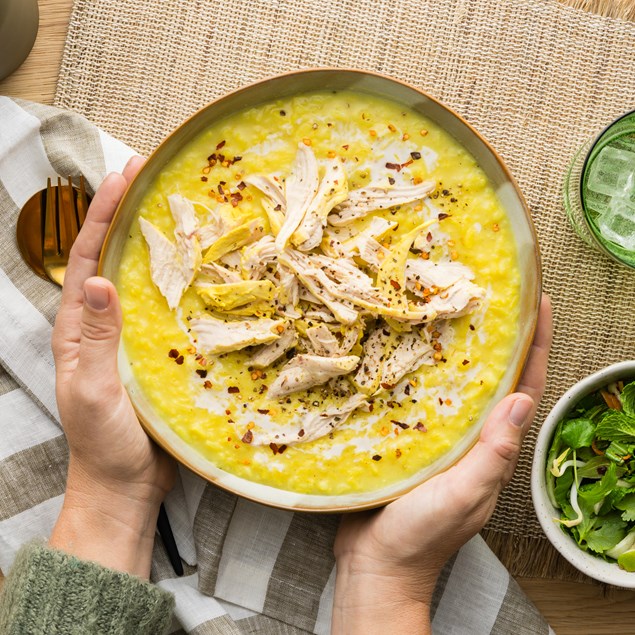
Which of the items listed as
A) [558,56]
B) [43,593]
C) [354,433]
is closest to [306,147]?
[354,433]

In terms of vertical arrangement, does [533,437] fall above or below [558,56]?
below

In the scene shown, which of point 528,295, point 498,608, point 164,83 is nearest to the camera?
point 528,295

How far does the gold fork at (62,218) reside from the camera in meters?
2.13

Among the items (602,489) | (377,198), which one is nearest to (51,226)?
(377,198)

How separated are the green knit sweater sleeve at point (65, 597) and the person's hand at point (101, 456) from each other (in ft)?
0.28

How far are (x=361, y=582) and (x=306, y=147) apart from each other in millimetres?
1114

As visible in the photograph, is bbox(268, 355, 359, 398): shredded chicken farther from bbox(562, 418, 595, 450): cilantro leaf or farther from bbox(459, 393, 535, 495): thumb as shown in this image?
bbox(562, 418, 595, 450): cilantro leaf

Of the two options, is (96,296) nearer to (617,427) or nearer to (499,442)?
(499,442)

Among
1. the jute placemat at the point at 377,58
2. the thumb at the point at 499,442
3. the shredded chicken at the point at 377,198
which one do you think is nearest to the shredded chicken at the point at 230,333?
the shredded chicken at the point at 377,198

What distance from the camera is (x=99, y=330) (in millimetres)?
1763

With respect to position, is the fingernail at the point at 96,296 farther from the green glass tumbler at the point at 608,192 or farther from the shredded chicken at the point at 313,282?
the green glass tumbler at the point at 608,192

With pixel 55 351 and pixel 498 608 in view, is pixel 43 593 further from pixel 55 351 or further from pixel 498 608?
pixel 498 608

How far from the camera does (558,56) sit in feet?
7.52

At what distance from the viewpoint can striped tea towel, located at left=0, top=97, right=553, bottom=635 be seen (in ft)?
6.89
